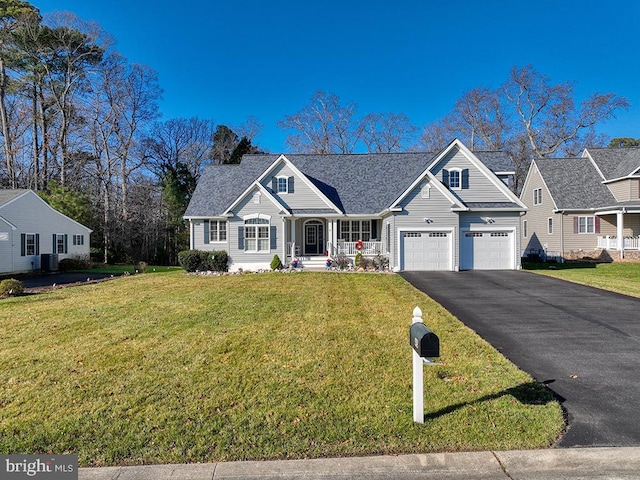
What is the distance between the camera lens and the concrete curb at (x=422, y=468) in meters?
3.00

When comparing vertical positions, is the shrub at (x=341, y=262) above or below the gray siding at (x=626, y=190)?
below

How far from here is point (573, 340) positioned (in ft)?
21.7

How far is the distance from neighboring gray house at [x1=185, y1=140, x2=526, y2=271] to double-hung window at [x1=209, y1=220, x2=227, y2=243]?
5 cm

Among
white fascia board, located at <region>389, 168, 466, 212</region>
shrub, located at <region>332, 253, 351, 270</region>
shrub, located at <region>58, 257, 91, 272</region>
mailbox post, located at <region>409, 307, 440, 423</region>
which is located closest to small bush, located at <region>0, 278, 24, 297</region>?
shrub, located at <region>58, 257, 91, 272</region>

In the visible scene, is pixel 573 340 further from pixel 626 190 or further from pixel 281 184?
pixel 626 190

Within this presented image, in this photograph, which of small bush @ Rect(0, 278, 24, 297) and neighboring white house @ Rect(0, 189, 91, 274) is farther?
neighboring white house @ Rect(0, 189, 91, 274)

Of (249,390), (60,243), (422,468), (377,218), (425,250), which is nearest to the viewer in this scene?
(422,468)

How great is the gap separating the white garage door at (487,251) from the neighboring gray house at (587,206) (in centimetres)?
838

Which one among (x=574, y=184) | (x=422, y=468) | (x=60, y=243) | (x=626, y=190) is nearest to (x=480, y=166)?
(x=574, y=184)

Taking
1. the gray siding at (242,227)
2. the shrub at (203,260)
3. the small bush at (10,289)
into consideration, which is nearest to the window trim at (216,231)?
the gray siding at (242,227)

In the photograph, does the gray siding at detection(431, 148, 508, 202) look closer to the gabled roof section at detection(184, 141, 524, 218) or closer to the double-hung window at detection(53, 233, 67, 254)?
the gabled roof section at detection(184, 141, 524, 218)

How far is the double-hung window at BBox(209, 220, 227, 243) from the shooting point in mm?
20266

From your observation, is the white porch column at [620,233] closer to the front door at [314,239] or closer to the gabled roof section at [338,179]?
the gabled roof section at [338,179]

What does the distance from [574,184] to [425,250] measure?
15554mm
